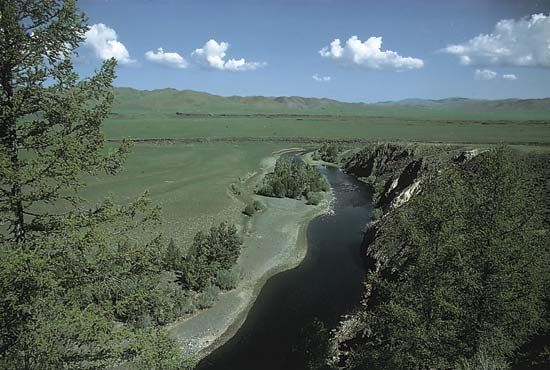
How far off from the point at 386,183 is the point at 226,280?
2909 centimetres

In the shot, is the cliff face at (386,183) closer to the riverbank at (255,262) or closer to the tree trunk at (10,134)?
the riverbank at (255,262)

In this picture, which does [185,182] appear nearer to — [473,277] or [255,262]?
[255,262]

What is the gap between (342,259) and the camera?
34312 mm

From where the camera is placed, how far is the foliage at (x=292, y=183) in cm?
5272

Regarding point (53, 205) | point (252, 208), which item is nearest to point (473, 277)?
point (53, 205)

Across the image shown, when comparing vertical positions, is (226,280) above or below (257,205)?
below

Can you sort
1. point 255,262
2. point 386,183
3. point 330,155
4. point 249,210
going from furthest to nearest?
1. point 330,155
2. point 386,183
3. point 249,210
4. point 255,262

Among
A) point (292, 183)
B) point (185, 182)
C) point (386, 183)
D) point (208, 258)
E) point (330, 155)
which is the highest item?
point (330, 155)

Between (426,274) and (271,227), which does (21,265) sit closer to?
(426,274)

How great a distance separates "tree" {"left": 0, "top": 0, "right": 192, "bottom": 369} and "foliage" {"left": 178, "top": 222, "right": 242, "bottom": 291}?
1597cm

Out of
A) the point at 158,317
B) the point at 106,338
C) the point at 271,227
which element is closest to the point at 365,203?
the point at 271,227

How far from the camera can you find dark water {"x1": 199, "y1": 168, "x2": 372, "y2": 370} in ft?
70.3

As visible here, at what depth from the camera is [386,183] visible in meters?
50.5

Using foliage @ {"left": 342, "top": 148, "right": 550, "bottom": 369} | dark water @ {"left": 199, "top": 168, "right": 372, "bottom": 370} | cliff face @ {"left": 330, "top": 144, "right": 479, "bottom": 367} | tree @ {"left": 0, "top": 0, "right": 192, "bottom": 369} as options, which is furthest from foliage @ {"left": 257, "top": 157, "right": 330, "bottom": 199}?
tree @ {"left": 0, "top": 0, "right": 192, "bottom": 369}
